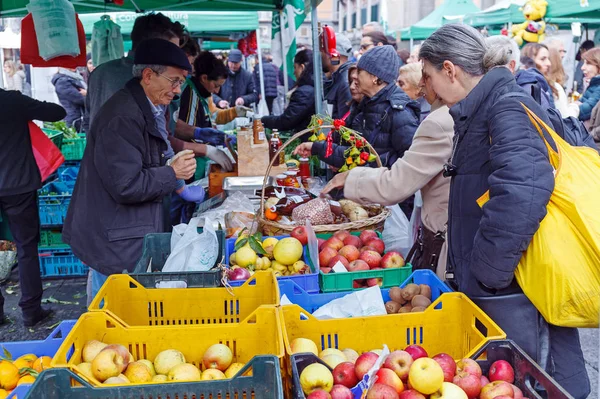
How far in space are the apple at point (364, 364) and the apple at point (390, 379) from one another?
0.16ft

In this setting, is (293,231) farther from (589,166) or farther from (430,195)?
(589,166)

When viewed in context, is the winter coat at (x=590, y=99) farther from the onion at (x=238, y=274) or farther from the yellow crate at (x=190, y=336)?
the yellow crate at (x=190, y=336)

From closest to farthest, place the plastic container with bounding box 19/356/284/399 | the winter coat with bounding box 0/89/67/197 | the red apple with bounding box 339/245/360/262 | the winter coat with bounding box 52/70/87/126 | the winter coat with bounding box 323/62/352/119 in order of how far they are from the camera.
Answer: the plastic container with bounding box 19/356/284/399, the red apple with bounding box 339/245/360/262, the winter coat with bounding box 0/89/67/197, the winter coat with bounding box 323/62/352/119, the winter coat with bounding box 52/70/87/126

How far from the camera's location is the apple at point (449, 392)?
1.58 meters

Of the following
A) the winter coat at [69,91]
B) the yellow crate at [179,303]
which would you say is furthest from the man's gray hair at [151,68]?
the winter coat at [69,91]

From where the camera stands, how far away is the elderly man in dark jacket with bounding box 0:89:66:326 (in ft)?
14.8

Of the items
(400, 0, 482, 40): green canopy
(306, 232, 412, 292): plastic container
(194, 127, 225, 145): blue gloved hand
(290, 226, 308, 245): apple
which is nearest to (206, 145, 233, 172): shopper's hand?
(194, 127, 225, 145): blue gloved hand

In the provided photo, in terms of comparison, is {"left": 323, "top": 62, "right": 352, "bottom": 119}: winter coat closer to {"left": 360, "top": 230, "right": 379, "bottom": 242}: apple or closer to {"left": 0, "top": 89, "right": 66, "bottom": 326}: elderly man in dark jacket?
{"left": 0, "top": 89, "right": 66, "bottom": 326}: elderly man in dark jacket

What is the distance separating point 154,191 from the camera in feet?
10.1

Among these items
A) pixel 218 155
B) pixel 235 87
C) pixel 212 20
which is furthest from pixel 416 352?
pixel 235 87

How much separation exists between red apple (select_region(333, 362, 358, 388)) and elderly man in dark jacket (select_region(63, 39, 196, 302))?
1.73 meters

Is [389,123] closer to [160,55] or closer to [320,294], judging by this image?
[160,55]

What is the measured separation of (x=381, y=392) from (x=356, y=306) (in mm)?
708

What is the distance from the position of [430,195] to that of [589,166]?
1114 millimetres
